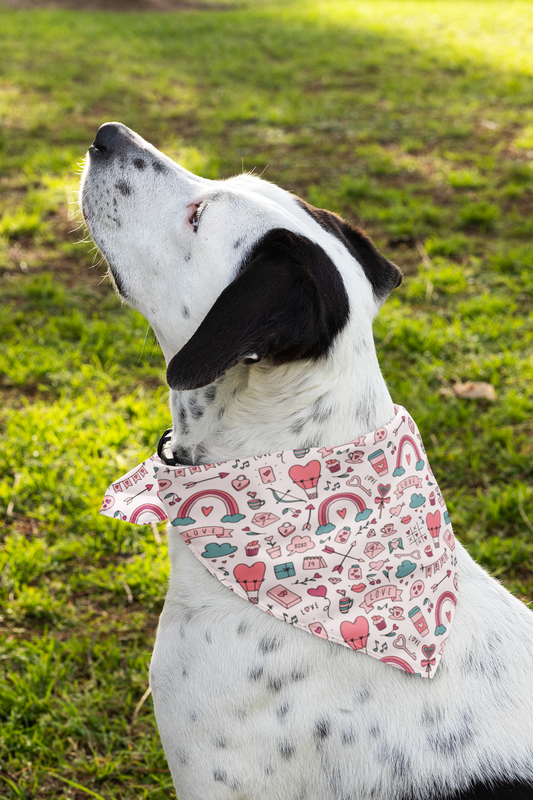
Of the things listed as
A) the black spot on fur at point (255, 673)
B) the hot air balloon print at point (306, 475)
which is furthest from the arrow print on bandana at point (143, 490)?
the black spot on fur at point (255, 673)

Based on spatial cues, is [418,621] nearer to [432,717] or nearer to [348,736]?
[432,717]

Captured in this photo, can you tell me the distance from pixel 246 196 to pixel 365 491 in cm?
99

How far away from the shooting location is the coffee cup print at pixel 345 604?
1938 mm

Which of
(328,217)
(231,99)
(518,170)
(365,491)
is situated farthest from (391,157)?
(365,491)

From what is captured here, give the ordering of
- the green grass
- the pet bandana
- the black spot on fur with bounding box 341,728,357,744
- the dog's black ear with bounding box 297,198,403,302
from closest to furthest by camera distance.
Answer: the black spot on fur with bounding box 341,728,357,744
the pet bandana
the dog's black ear with bounding box 297,198,403,302
the green grass

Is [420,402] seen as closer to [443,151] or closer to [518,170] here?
[518,170]

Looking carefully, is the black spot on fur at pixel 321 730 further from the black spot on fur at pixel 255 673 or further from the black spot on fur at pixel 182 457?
the black spot on fur at pixel 182 457

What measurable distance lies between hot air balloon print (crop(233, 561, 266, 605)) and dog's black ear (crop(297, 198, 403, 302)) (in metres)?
0.99

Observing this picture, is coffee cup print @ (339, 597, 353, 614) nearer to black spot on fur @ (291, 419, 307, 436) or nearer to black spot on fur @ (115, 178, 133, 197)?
black spot on fur @ (291, 419, 307, 436)

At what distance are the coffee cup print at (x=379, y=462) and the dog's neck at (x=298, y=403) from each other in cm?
8

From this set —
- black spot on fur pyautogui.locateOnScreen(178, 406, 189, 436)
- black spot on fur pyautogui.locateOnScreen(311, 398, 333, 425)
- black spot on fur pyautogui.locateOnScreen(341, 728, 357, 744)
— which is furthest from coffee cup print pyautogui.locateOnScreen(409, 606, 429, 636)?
black spot on fur pyautogui.locateOnScreen(178, 406, 189, 436)

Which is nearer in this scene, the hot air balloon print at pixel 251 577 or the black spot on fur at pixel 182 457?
the hot air balloon print at pixel 251 577

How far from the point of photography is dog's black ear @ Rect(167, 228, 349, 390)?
1.78 m

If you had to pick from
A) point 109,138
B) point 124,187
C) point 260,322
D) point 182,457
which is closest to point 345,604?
point 182,457
